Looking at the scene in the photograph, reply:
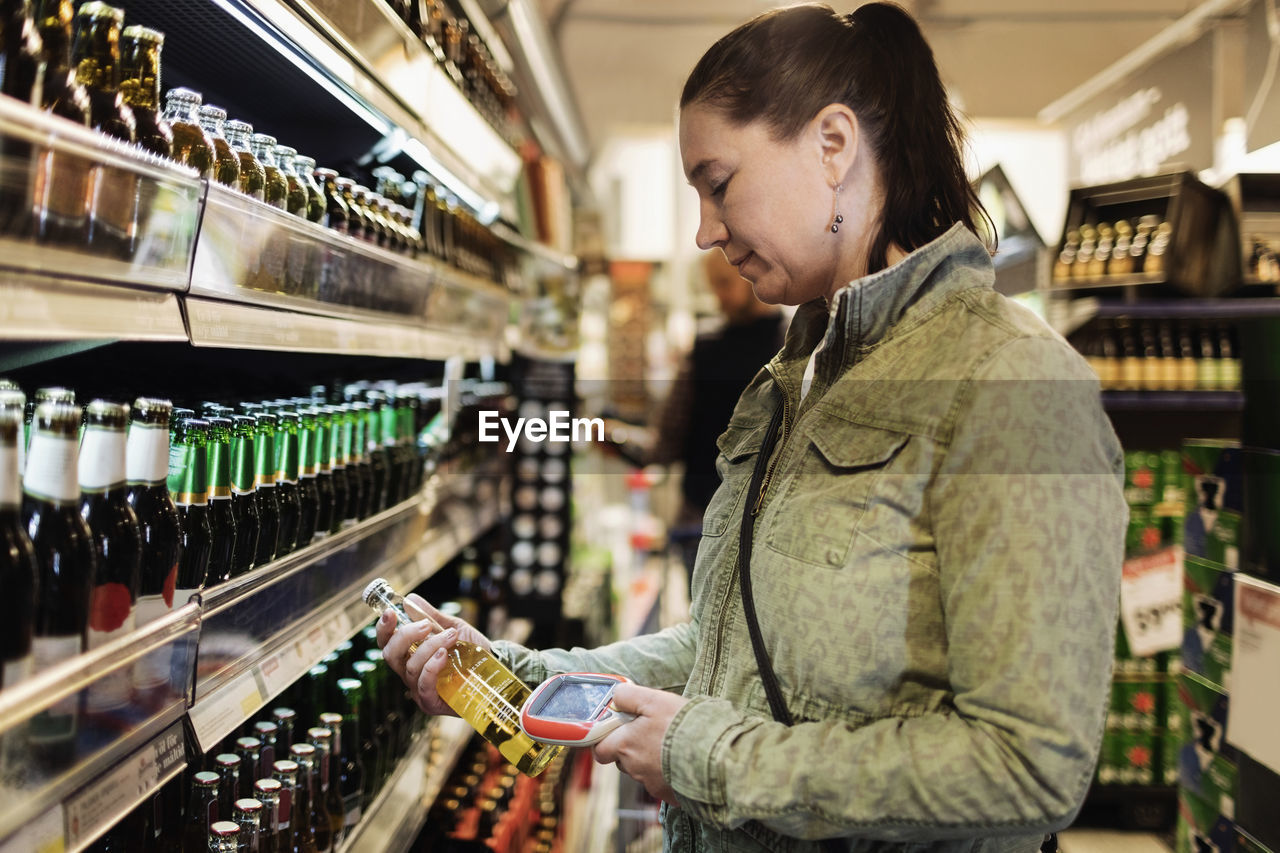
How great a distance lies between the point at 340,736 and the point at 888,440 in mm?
1347

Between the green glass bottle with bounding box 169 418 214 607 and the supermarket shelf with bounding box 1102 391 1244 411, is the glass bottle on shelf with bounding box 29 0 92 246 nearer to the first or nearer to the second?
the green glass bottle with bounding box 169 418 214 607

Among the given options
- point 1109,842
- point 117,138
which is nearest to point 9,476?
point 117,138

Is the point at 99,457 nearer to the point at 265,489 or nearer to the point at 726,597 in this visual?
the point at 265,489

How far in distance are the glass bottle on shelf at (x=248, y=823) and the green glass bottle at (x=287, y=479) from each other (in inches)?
16.3

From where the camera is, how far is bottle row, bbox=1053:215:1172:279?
3887mm

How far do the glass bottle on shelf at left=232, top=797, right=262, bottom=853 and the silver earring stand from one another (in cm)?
115

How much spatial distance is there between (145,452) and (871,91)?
3.22ft

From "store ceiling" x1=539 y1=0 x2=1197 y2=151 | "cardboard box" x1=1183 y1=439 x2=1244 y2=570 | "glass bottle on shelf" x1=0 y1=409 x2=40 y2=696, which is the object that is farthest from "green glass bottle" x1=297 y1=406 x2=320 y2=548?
"store ceiling" x1=539 y1=0 x2=1197 y2=151

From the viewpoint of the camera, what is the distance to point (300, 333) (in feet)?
4.91

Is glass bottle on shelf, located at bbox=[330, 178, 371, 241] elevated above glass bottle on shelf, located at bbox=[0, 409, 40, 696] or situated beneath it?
elevated above

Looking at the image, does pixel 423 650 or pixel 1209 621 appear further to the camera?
pixel 1209 621

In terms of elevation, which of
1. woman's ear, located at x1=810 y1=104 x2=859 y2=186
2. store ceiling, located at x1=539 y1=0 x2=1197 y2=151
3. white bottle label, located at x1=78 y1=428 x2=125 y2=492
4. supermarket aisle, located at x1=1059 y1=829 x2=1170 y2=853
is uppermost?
store ceiling, located at x1=539 y1=0 x2=1197 y2=151

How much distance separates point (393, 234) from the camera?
221 centimetres

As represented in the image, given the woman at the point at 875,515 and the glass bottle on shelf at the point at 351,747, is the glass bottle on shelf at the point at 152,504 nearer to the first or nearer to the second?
the woman at the point at 875,515
